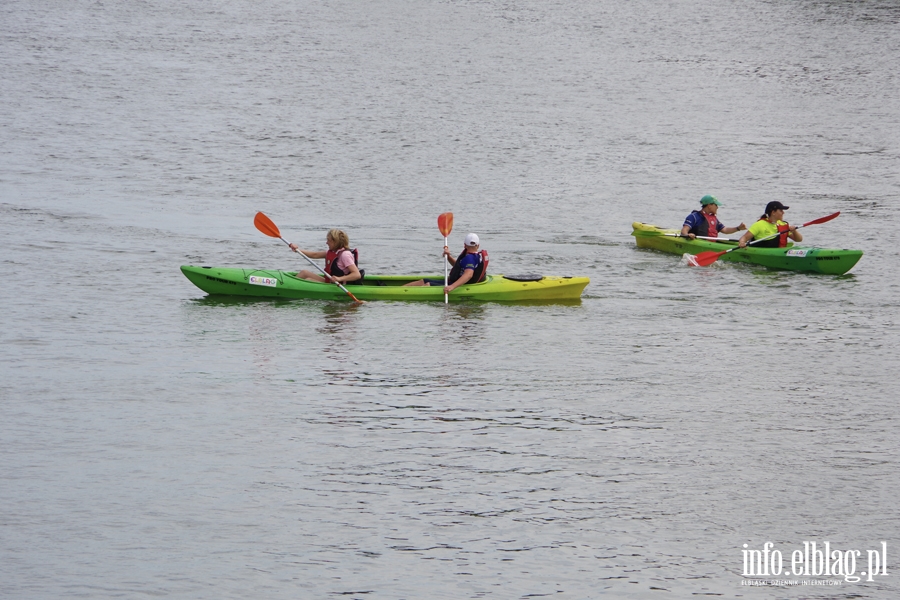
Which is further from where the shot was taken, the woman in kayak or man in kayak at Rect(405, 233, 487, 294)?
man in kayak at Rect(405, 233, 487, 294)

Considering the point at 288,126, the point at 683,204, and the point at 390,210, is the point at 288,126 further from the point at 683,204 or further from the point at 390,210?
the point at 683,204

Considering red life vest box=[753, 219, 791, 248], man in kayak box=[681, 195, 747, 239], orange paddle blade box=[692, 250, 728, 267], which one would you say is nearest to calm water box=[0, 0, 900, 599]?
orange paddle blade box=[692, 250, 728, 267]

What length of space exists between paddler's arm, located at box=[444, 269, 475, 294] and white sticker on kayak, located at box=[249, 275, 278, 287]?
262cm

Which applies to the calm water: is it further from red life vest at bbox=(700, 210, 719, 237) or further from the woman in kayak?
red life vest at bbox=(700, 210, 719, 237)

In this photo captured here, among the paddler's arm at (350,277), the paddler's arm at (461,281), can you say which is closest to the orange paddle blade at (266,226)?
the paddler's arm at (350,277)

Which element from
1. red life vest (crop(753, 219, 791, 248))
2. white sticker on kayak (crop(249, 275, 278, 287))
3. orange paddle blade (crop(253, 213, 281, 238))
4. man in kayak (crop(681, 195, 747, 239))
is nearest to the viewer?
white sticker on kayak (crop(249, 275, 278, 287))

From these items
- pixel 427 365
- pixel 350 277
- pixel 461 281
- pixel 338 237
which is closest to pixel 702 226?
pixel 461 281

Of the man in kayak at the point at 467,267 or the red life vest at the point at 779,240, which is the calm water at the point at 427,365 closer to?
the man in kayak at the point at 467,267

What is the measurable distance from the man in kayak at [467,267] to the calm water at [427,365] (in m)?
0.45

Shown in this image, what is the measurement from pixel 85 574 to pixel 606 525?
4192 mm

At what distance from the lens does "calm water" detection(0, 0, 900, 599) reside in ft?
29.5

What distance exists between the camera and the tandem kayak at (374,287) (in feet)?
54.6

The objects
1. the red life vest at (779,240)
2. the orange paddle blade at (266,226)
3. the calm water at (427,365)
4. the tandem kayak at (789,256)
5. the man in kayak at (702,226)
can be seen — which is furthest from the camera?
the man in kayak at (702,226)

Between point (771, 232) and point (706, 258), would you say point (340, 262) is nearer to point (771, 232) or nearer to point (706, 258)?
point (706, 258)
